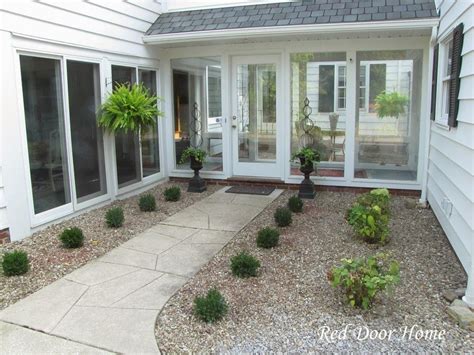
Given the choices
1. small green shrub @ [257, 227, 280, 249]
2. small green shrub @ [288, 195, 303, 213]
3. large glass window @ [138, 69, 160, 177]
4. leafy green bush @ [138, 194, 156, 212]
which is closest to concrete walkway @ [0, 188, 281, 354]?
small green shrub @ [257, 227, 280, 249]

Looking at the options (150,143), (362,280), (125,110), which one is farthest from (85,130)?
(362,280)

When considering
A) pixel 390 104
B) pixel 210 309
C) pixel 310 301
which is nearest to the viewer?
pixel 210 309

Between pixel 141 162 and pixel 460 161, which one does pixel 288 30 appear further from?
pixel 460 161

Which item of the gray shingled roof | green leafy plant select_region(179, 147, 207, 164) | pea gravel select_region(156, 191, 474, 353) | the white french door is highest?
the gray shingled roof

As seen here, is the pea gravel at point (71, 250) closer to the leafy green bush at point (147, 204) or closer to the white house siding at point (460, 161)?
the leafy green bush at point (147, 204)

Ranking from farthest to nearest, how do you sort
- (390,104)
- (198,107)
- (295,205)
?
1. (198,107)
2. (390,104)
3. (295,205)

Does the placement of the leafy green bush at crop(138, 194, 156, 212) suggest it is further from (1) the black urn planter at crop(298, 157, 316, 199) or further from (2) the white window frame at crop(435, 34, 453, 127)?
(2) the white window frame at crop(435, 34, 453, 127)

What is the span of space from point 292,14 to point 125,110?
115 inches

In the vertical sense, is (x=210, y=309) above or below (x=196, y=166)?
below

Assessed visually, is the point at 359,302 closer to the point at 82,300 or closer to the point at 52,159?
the point at 82,300

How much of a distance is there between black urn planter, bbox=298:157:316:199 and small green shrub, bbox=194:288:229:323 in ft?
12.3

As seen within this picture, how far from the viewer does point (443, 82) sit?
5.20 m

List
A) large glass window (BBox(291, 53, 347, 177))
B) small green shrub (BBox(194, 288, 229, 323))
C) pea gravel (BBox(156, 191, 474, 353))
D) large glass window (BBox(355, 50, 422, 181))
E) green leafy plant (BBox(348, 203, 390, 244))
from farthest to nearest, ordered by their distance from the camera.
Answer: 1. large glass window (BBox(291, 53, 347, 177))
2. large glass window (BBox(355, 50, 422, 181))
3. green leafy plant (BBox(348, 203, 390, 244))
4. small green shrub (BBox(194, 288, 229, 323))
5. pea gravel (BBox(156, 191, 474, 353))

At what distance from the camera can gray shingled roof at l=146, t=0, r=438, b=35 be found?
5918 mm
